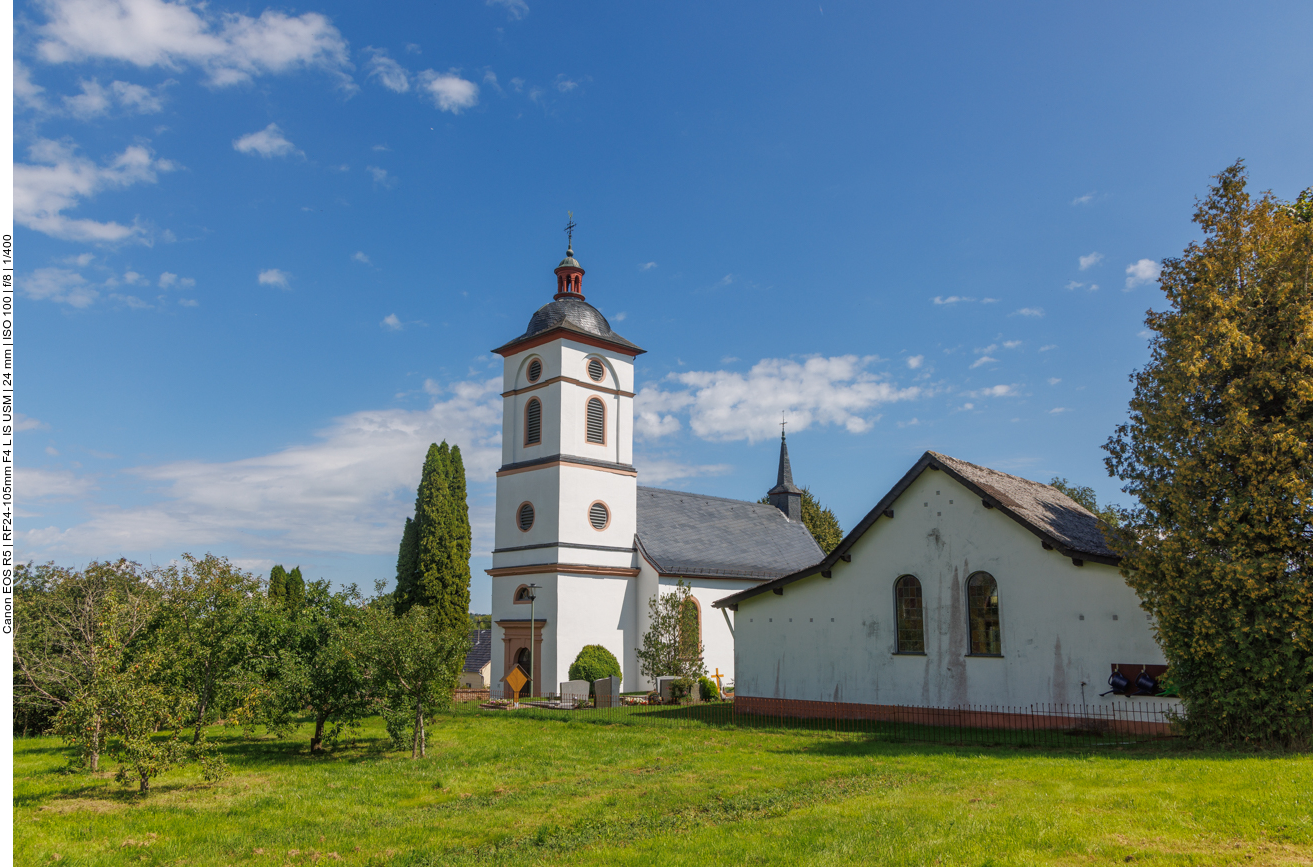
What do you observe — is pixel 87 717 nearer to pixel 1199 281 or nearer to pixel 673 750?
pixel 673 750

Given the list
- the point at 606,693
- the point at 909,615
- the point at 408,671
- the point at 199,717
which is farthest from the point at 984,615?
the point at 199,717

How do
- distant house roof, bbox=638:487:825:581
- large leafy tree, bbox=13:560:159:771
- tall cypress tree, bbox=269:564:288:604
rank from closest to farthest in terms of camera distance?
1. large leafy tree, bbox=13:560:159:771
2. distant house roof, bbox=638:487:825:581
3. tall cypress tree, bbox=269:564:288:604

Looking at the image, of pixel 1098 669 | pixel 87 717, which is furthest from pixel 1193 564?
pixel 87 717

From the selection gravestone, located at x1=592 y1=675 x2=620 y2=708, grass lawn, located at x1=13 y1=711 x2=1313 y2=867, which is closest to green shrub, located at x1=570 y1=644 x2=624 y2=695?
gravestone, located at x1=592 y1=675 x2=620 y2=708

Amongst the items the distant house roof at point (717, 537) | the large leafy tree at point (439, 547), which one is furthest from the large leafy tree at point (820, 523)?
the large leafy tree at point (439, 547)

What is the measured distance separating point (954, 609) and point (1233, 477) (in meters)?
7.42

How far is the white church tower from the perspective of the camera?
33438 millimetres

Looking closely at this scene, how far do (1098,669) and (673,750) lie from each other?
9.53 metres

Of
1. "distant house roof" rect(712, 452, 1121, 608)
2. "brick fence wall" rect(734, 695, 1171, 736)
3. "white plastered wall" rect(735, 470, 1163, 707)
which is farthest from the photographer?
"distant house roof" rect(712, 452, 1121, 608)

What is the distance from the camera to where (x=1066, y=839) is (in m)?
8.18

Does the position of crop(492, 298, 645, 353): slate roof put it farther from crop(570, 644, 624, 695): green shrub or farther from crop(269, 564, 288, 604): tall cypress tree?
crop(269, 564, 288, 604): tall cypress tree

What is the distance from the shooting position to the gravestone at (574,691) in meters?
28.9

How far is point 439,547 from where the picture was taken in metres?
35.5

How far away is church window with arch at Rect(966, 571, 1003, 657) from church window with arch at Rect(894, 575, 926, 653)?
4.03 ft
